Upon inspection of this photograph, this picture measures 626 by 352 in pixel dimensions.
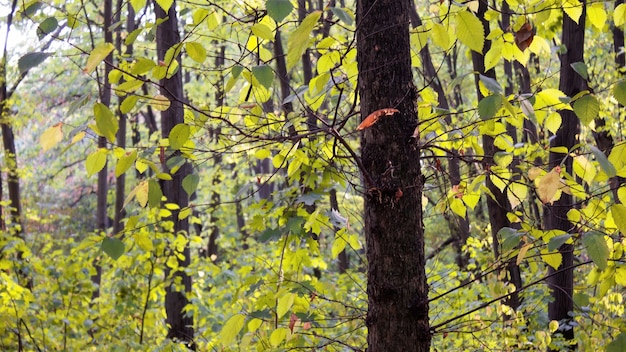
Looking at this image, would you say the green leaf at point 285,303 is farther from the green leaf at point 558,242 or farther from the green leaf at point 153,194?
the green leaf at point 558,242

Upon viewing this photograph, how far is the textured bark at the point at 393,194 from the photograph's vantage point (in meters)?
2.04

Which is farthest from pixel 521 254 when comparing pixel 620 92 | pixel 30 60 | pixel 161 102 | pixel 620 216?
pixel 30 60

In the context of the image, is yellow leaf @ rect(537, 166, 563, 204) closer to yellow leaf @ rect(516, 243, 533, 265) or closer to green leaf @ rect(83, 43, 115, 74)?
yellow leaf @ rect(516, 243, 533, 265)

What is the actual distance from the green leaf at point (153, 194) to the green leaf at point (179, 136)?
0.44 ft

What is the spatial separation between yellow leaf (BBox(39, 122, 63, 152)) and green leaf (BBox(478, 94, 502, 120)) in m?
1.15

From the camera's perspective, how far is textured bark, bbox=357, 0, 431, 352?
204 cm

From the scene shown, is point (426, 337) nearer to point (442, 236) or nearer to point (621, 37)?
point (621, 37)

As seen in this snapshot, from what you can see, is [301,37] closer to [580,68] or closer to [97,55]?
[97,55]

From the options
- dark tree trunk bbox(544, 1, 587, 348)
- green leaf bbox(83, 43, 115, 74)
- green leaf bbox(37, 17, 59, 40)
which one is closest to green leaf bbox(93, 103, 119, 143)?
green leaf bbox(83, 43, 115, 74)

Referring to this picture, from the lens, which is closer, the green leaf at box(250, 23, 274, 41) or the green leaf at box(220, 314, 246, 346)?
the green leaf at box(250, 23, 274, 41)

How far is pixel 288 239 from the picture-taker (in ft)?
9.44

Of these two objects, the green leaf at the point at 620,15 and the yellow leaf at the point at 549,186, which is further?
the green leaf at the point at 620,15

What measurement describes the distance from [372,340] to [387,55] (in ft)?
3.25

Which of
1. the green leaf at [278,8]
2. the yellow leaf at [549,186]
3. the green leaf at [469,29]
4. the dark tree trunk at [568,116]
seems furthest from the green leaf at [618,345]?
the dark tree trunk at [568,116]
